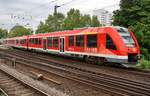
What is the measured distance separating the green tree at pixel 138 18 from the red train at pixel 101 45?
8.30m

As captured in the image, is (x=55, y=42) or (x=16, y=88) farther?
(x=55, y=42)

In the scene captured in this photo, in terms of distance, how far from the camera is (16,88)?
13.9 m

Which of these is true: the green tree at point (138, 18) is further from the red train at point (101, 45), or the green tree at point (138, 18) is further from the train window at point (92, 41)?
the train window at point (92, 41)

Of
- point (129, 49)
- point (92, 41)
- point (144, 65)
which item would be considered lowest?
point (144, 65)

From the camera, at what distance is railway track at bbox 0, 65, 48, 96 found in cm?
1255

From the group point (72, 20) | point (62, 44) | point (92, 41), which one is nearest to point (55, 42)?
point (62, 44)

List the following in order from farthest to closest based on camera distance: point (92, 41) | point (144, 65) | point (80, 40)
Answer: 1. point (80, 40)
2. point (92, 41)
3. point (144, 65)

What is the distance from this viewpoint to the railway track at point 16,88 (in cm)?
1255

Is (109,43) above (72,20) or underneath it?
underneath

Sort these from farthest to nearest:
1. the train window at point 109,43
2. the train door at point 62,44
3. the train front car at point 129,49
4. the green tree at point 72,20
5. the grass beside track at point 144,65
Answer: the green tree at point 72,20, the train door at point 62,44, the grass beside track at point 144,65, the train window at point 109,43, the train front car at point 129,49

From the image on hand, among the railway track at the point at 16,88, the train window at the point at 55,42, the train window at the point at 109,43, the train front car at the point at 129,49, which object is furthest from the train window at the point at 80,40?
the railway track at the point at 16,88

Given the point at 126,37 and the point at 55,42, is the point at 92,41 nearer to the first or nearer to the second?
the point at 126,37

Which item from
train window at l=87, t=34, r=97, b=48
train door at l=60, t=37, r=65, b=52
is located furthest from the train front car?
train door at l=60, t=37, r=65, b=52

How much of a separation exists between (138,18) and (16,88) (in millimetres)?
25555
